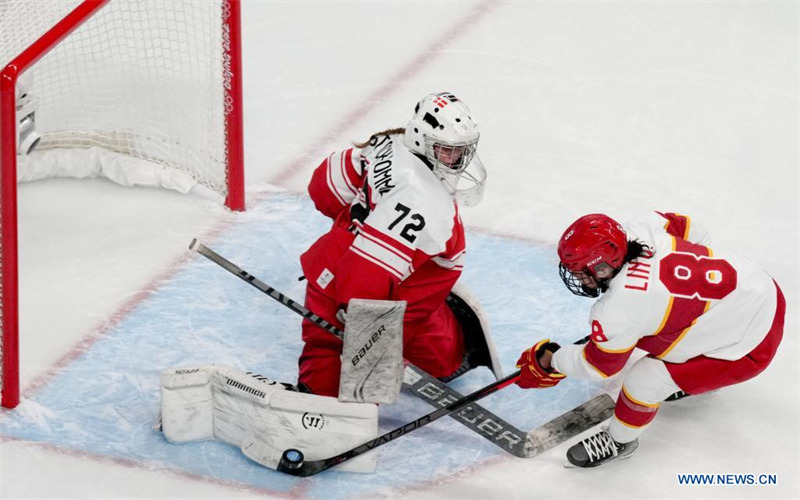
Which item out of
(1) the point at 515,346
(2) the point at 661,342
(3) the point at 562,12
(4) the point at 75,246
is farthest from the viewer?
(3) the point at 562,12

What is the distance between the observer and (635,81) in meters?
5.30

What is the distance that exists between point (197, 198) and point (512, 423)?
1.51m

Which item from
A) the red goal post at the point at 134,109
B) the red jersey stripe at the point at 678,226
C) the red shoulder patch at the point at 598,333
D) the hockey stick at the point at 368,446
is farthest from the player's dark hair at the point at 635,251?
the red goal post at the point at 134,109

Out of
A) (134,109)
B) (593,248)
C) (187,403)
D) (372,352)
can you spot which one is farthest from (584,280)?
(134,109)

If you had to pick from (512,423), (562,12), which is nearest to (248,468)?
(512,423)

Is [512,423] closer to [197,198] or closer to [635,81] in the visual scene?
[197,198]

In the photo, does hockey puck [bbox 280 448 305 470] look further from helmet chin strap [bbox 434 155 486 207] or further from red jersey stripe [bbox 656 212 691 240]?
red jersey stripe [bbox 656 212 691 240]

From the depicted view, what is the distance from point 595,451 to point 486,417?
283mm

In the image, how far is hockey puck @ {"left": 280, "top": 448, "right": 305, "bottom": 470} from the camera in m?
3.20

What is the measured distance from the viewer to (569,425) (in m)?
3.37

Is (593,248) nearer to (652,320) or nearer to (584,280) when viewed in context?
(584,280)

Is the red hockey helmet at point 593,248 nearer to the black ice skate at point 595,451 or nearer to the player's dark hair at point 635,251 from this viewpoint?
the player's dark hair at point 635,251

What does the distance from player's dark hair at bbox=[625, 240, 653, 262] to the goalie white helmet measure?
1.47 feet

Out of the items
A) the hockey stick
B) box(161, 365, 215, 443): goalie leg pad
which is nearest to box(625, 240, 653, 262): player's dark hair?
the hockey stick
